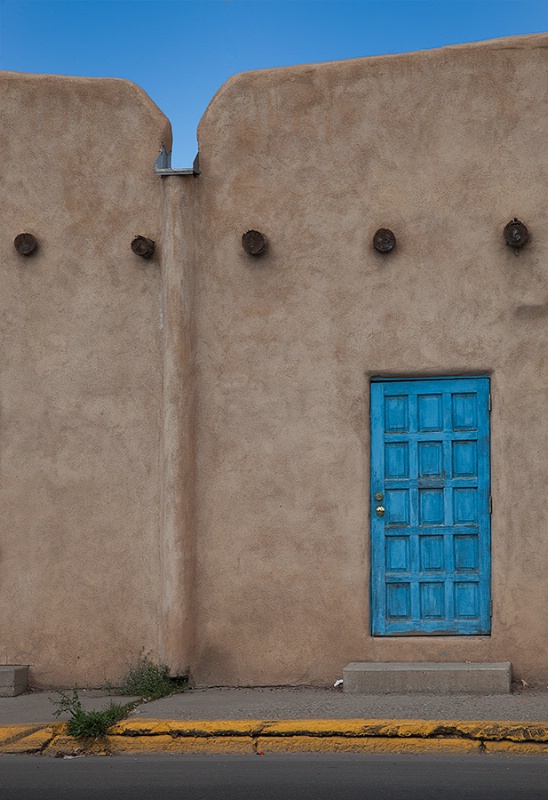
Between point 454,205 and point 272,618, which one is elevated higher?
point 454,205

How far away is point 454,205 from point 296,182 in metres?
1.24

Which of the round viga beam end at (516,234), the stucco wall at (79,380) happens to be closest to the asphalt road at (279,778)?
the stucco wall at (79,380)

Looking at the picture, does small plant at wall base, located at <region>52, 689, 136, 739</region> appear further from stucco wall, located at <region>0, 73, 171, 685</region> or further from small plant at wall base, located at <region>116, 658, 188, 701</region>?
stucco wall, located at <region>0, 73, 171, 685</region>

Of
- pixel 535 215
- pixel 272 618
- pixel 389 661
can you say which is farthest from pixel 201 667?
pixel 535 215

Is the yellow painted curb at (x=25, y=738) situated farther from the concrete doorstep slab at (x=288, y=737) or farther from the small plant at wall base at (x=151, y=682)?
the small plant at wall base at (x=151, y=682)

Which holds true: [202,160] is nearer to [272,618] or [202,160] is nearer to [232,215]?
[232,215]

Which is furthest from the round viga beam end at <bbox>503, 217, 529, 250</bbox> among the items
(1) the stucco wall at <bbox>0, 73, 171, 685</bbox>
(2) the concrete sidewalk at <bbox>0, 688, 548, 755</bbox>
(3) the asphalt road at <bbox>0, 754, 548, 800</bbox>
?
(3) the asphalt road at <bbox>0, 754, 548, 800</bbox>

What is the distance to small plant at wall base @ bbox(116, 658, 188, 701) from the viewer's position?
30.2 ft

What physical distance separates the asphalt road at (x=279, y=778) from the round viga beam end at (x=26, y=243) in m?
4.14

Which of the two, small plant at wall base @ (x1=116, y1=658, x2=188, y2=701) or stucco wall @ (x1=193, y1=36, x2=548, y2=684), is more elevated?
stucco wall @ (x1=193, y1=36, x2=548, y2=684)

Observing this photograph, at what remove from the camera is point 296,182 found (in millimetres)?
9625

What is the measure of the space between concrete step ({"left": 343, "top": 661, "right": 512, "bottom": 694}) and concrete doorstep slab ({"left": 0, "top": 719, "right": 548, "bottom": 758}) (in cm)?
114

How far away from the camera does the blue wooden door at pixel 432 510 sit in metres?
9.20

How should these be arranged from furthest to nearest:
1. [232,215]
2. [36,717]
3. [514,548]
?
1. [232,215]
2. [514,548]
3. [36,717]
